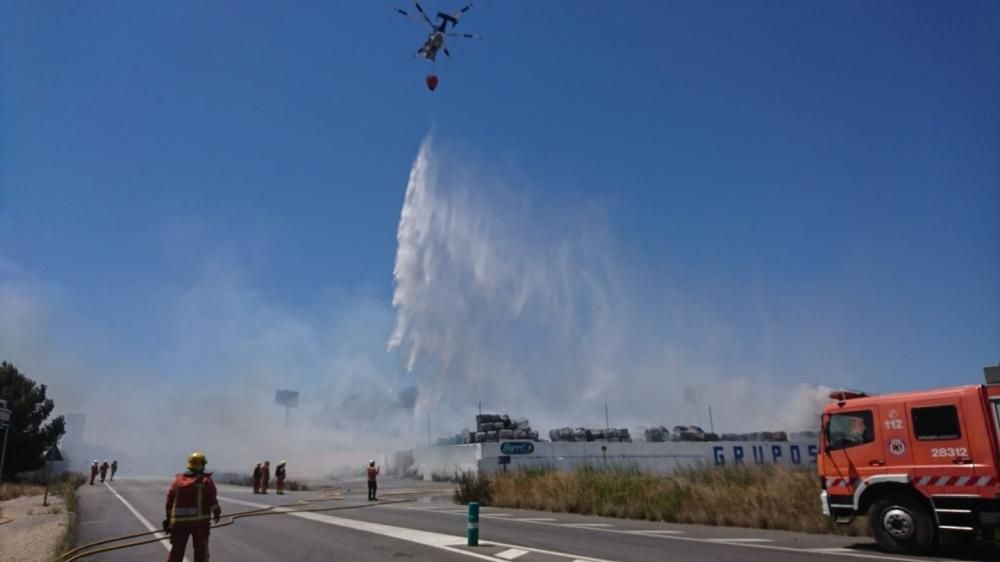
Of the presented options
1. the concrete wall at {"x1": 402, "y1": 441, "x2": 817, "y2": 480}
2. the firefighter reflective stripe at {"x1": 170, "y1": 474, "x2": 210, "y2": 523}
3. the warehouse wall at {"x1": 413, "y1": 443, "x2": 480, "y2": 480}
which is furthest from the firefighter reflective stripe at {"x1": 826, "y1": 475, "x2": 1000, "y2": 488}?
the warehouse wall at {"x1": 413, "y1": 443, "x2": 480, "y2": 480}

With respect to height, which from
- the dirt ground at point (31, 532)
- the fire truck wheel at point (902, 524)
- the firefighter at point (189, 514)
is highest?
the firefighter at point (189, 514)

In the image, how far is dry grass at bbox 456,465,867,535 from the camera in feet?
53.0

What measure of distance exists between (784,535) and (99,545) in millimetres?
14972

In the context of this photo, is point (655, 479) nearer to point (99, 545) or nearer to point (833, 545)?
point (833, 545)

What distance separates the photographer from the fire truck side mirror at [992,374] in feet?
36.2

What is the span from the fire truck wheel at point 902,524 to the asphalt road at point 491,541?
1.24 feet

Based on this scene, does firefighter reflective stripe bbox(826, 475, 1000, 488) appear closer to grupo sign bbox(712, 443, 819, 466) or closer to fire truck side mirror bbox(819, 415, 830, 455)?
fire truck side mirror bbox(819, 415, 830, 455)

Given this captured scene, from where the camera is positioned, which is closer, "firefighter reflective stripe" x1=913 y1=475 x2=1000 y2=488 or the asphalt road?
"firefighter reflective stripe" x1=913 y1=475 x2=1000 y2=488

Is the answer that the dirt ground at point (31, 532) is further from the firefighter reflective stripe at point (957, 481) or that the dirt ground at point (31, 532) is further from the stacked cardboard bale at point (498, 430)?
the stacked cardboard bale at point (498, 430)

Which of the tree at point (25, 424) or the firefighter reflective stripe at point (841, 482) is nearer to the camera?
the firefighter reflective stripe at point (841, 482)

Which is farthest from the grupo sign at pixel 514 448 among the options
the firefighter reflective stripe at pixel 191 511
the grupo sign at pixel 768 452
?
the firefighter reflective stripe at pixel 191 511

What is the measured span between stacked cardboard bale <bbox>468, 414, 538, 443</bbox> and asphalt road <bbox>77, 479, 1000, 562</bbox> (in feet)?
119

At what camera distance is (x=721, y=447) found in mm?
59938

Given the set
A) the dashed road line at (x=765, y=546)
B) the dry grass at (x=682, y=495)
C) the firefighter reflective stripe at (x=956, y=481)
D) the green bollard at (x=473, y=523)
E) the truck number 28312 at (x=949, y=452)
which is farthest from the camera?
the dry grass at (x=682, y=495)
